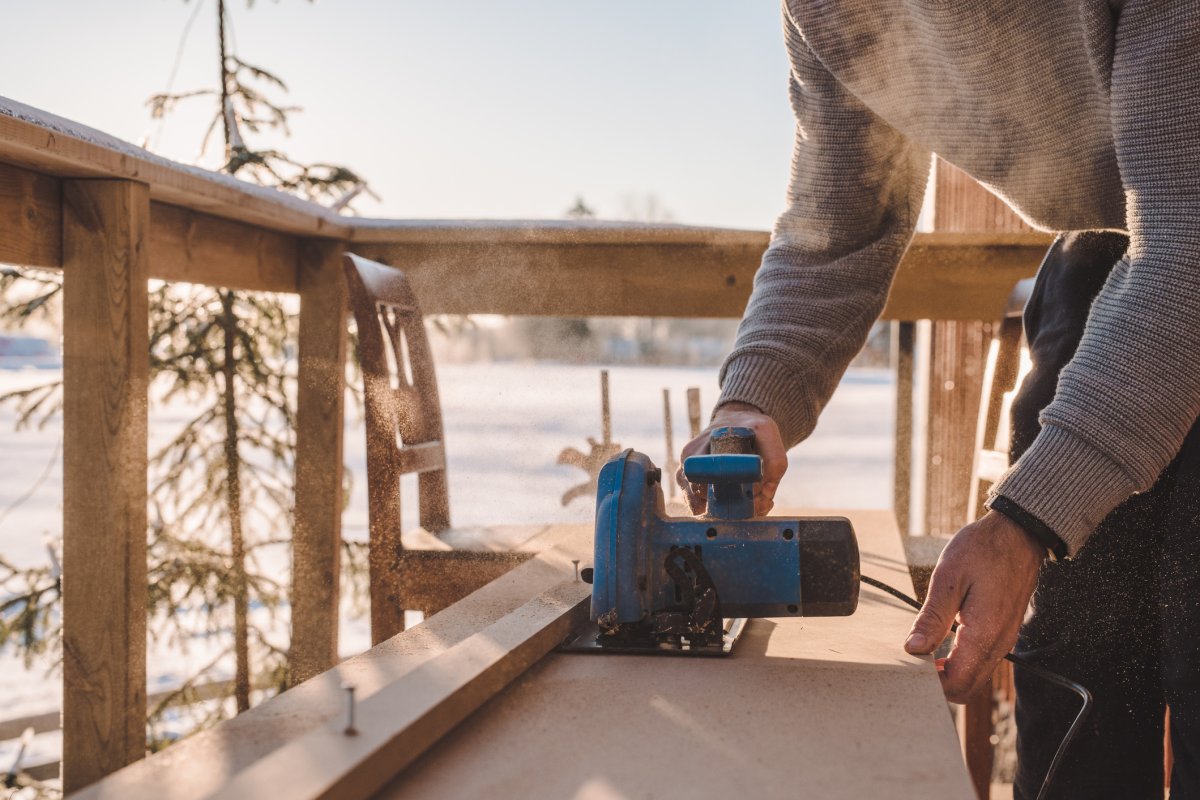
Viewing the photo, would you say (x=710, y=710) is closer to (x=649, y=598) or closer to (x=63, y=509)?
(x=649, y=598)

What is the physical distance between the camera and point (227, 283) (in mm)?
1929

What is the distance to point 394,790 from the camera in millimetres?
602

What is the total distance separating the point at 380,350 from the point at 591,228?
640 millimetres

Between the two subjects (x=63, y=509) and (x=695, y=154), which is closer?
(x=63, y=509)

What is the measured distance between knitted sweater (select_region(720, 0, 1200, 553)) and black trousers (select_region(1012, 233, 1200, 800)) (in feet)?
0.41

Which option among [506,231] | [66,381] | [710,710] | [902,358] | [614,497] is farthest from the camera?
[902,358]

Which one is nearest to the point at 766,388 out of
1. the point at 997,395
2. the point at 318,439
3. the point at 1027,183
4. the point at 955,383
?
the point at 1027,183

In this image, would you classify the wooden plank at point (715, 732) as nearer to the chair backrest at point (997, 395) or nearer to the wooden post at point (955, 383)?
the chair backrest at point (997, 395)

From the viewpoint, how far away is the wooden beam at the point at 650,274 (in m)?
2.24

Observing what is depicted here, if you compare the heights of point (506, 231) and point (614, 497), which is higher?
point (506, 231)

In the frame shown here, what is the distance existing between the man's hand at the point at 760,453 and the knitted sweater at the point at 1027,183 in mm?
60

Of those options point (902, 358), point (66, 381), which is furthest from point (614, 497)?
point (902, 358)

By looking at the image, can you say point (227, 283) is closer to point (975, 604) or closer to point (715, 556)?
point (715, 556)

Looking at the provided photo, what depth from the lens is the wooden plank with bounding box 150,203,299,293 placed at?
1703mm
